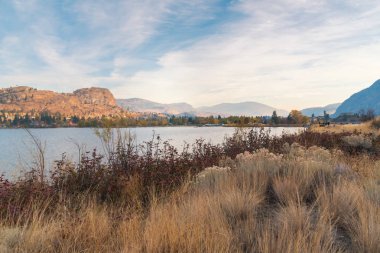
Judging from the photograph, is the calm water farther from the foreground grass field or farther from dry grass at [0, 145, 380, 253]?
dry grass at [0, 145, 380, 253]

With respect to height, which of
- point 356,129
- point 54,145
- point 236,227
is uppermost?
point 356,129

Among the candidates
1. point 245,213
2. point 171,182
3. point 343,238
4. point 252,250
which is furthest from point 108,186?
point 343,238

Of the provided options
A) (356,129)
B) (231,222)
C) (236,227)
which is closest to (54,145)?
(356,129)

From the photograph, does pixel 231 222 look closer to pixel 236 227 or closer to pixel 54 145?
pixel 236 227

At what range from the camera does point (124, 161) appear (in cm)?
776

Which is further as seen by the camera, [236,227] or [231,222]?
[231,222]

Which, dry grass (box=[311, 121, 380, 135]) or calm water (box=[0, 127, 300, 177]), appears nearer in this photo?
calm water (box=[0, 127, 300, 177])

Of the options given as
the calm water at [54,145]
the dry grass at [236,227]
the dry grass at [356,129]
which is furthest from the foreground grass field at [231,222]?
the dry grass at [356,129]

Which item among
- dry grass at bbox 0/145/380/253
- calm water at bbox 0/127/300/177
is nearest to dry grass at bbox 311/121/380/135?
calm water at bbox 0/127/300/177

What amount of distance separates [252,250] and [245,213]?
102cm

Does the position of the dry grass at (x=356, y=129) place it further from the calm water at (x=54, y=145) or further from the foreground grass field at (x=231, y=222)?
the foreground grass field at (x=231, y=222)

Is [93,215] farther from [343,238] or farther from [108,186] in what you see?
[343,238]

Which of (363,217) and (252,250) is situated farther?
(363,217)

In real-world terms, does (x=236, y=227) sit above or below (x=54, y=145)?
above
